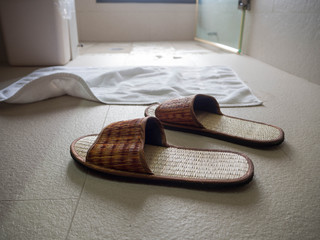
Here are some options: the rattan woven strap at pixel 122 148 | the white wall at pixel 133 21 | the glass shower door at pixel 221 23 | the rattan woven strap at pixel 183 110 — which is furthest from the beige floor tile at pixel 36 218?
the white wall at pixel 133 21

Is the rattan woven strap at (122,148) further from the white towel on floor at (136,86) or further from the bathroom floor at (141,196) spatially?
the white towel on floor at (136,86)

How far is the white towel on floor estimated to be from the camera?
119 cm

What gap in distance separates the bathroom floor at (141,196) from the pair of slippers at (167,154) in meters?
0.03

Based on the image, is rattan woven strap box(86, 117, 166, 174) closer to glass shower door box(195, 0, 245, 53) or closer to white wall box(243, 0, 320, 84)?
white wall box(243, 0, 320, 84)

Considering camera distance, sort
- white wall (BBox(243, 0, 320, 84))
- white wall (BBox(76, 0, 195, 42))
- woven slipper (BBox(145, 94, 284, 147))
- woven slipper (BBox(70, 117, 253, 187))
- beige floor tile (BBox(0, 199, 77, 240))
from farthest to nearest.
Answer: white wall (BBox(76, 0, 195, 42)), white wall (BBox(243, 0, 320, 84)), woven slipper (BBox(145, 94, 284, 147)), woven slipper (BBox(70, 117, 253, 187)), beige floor tile (BBox(0, 199, 77, 240))

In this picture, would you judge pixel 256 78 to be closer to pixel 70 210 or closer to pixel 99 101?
pixel 99 101

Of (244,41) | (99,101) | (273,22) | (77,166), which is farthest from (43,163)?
(244,41)

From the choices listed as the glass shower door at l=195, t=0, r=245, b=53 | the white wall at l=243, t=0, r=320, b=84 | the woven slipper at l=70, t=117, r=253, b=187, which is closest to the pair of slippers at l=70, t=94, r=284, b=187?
the woven slipper at l=70, t=117, r=253, b=187

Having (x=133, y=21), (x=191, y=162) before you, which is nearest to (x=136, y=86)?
(x=191, y=162)

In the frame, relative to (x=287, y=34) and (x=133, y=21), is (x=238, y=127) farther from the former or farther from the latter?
(x=133, y=21)

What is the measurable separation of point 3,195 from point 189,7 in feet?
11.9

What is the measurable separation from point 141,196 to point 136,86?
3.01 feet

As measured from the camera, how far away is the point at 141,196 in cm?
60

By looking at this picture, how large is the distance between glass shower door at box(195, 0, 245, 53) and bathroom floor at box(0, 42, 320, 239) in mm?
1693
